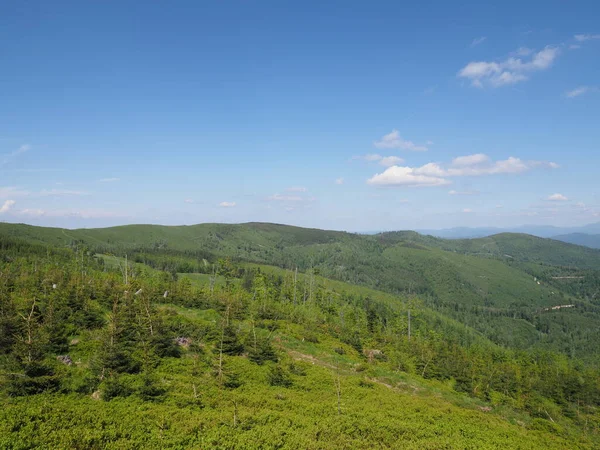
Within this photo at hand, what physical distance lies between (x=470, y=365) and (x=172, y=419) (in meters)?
71.7

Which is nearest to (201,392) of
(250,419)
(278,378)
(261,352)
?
(250,419)

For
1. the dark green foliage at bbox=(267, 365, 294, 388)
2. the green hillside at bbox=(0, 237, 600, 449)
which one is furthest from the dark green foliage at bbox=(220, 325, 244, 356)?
the dark green foliage at bbox=(267, 365, 294, 388)

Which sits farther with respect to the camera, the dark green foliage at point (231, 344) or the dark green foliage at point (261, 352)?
the dark green foliage at point (231, 344)

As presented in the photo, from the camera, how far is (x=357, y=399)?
32.0 meters

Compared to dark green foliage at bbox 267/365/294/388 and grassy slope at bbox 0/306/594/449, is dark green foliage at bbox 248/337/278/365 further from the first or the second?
dark green foliage at bbox 267/365/294/388

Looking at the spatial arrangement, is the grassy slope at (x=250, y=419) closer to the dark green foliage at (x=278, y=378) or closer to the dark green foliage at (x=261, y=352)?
the dark green foliage at (x=278, y=378)

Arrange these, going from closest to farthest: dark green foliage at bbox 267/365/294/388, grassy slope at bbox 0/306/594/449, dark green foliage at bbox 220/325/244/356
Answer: grassy slope at bbox 0/306/594/449
dark green foliage at bbox 267/365/294/388
dark green foliage at bbox 220/325/244/356

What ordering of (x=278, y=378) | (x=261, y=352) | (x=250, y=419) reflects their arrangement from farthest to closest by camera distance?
(x=261, y=352)
(x=278, y=378)
(x=250, y=419)

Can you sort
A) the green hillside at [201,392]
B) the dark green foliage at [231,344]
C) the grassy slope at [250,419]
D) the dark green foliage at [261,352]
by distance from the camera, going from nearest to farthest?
1. the grassy slope at [250,419]
2. the green hillside at [201,392]
3. the dark green foliage at [261,352]
4. the dark green foliage at [231,344]

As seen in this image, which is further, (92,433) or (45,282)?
(45,282)

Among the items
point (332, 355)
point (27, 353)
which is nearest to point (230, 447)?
point (27, 353)

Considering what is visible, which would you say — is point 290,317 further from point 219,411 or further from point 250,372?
point 219,411

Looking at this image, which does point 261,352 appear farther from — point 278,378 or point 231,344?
point 278,378

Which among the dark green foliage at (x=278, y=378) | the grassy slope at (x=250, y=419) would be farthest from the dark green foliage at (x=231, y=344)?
the dark green foliage at (x=278, y=378)
